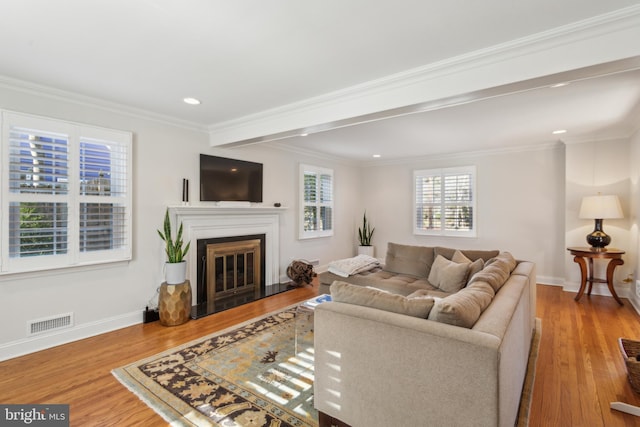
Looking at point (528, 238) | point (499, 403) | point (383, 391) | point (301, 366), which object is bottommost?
point (301, 366)

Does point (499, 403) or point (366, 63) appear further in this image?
point (366, 63)

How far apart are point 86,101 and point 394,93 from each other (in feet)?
10.1

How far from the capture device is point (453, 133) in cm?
448

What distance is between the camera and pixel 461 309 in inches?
60.1

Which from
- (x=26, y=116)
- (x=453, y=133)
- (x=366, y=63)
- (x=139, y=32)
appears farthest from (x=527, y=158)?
(x=26, y=116)

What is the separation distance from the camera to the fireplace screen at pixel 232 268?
13.9ft

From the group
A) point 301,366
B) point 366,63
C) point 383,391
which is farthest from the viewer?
point 301,366

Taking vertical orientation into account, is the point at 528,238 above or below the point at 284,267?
above

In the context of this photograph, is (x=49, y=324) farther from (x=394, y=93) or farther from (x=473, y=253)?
(x=473, y=253)

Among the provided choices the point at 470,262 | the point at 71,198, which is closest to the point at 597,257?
the point at 470,262

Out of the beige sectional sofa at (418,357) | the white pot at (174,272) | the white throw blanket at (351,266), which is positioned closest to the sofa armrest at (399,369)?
the beige sectional sofa at (418,357)

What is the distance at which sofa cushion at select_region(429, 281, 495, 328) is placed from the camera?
59.2 inches

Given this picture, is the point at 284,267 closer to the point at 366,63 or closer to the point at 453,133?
the point at 453,133

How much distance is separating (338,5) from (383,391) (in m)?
2.10
